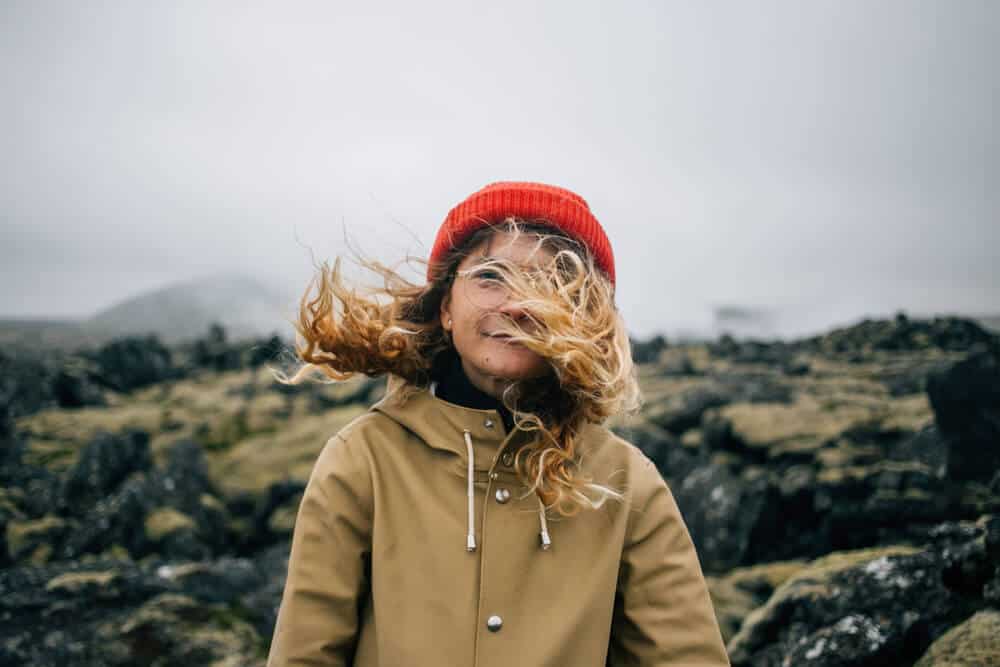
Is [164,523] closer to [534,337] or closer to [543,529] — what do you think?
[543,529]

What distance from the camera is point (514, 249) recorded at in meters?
3.70

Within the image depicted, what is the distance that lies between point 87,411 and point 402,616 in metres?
33.3

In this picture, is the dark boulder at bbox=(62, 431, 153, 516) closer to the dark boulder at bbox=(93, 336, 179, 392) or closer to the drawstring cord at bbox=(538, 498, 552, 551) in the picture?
the drawstring cord at bbox=(538, 498, 552, 551)

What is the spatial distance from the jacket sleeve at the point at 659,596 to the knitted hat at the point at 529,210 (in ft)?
5.31

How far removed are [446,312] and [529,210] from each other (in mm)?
931

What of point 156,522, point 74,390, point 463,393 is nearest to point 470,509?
point 463,393

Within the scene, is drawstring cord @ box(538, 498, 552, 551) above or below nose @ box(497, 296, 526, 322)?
below

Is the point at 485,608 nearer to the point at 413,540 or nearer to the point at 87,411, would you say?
the point at 413,540

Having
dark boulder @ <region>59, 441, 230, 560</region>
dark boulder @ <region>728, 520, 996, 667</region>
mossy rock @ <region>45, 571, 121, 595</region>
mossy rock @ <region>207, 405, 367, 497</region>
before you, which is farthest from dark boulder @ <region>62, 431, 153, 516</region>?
dark boulder @ <region>728, 520, 996, 667</region>

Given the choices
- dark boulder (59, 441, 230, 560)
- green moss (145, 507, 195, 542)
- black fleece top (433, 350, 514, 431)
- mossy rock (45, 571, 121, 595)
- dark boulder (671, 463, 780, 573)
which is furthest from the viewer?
green moss (145, 507, 195, 542)

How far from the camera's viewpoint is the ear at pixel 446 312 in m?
4.05

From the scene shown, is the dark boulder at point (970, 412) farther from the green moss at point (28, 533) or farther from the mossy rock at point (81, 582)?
the green moss at point (28, 533)

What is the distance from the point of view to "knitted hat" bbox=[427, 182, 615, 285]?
3713mm

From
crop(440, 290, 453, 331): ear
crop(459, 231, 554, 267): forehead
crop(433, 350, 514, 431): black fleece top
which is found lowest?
crop(433, 350, 514, 431): black fleece top
